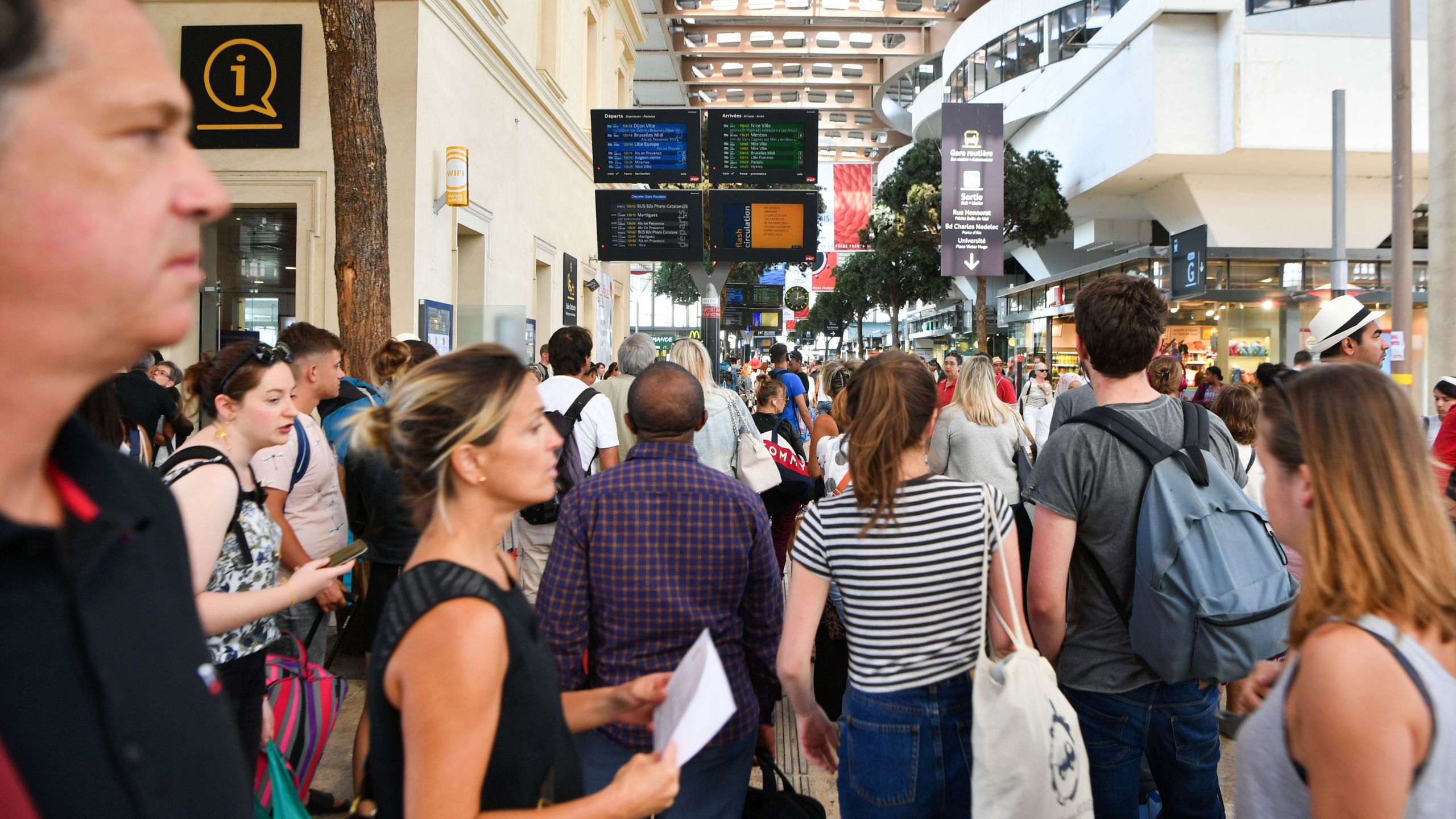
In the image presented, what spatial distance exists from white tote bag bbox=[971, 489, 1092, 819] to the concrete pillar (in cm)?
1032

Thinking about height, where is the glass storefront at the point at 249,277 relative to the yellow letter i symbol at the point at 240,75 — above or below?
below

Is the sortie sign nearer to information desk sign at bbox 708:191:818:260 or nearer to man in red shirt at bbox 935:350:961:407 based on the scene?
man in red shirt at bbox 935:350:961:407

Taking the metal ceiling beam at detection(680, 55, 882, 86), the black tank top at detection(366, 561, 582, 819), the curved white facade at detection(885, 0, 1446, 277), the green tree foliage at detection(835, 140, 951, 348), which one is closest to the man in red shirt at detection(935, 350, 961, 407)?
the black tank top at detection(366, 561, 582, 819)

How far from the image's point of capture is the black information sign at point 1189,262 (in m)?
21.7

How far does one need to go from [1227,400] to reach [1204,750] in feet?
10.7

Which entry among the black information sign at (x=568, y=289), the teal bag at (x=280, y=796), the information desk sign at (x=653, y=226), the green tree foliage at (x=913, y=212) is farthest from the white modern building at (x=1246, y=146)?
the teal bag at (x=280, y=796)

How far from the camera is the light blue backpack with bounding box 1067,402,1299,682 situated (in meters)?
2.41

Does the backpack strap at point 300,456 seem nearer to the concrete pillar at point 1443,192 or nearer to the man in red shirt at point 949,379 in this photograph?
the man in red shirt at point 949,379

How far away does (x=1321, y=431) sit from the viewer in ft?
5.21

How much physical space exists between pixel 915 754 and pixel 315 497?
3.07 metres

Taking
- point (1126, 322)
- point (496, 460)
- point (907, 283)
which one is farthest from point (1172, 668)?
point (907, 283)

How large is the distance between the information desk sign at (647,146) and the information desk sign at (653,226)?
0.27 meters

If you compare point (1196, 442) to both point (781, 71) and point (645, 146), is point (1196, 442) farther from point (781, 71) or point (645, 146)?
point (781, 71)

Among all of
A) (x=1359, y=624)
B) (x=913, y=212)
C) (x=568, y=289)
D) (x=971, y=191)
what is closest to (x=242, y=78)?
(x=568, y=289)
